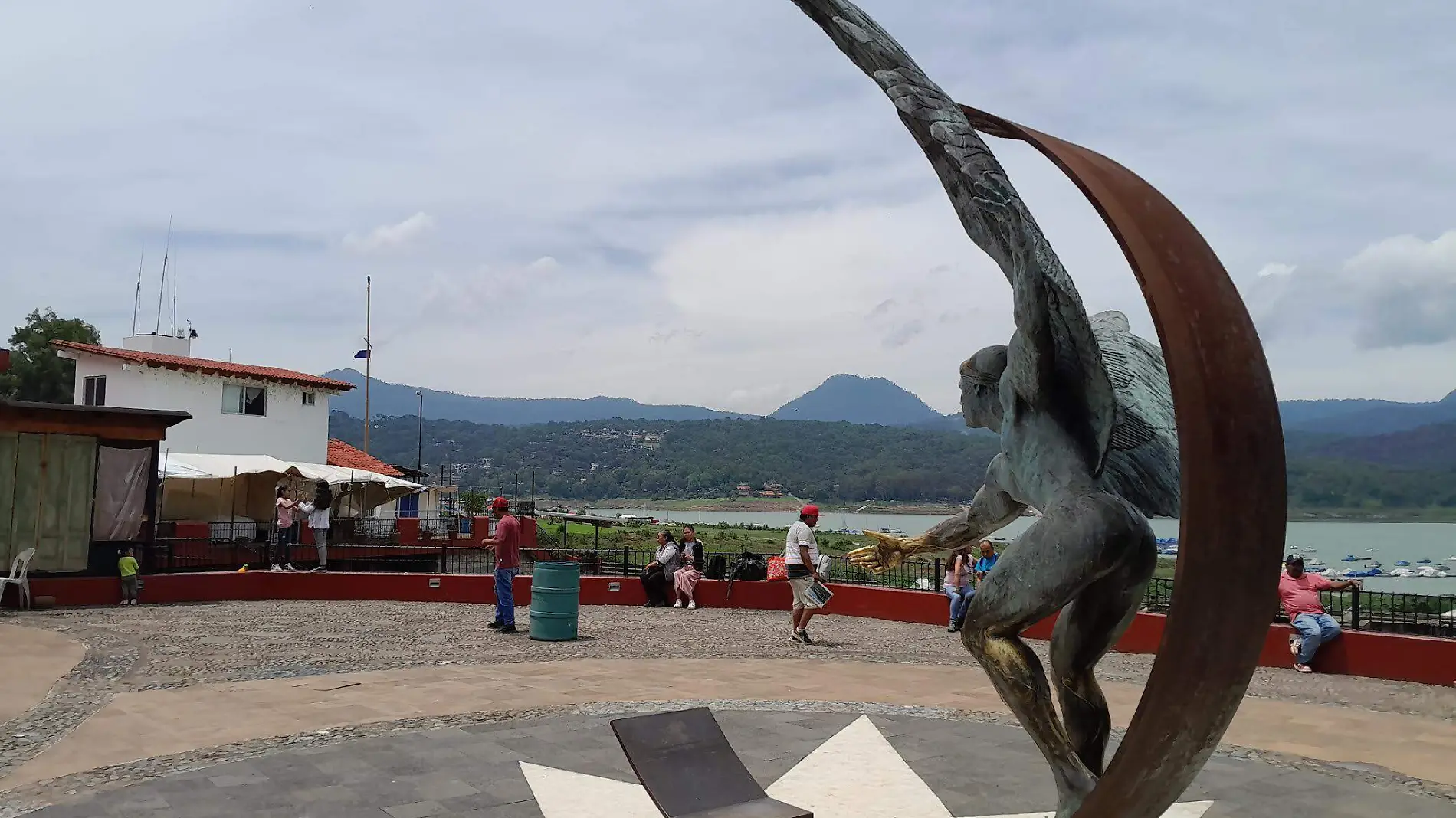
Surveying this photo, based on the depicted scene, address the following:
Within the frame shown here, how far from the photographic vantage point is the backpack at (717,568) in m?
17.6

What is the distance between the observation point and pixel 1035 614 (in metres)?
3.60

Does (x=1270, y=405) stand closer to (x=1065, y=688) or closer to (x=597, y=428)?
(x=1065, y=688)

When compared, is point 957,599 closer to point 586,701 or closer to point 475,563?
point 586,701

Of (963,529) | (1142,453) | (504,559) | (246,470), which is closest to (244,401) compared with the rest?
(246,470)

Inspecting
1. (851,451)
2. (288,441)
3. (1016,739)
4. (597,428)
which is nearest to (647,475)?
(851,451)

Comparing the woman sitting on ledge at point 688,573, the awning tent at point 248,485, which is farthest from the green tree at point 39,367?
the woman sitting on ledge at point 688,573

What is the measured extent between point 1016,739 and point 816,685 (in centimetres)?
264

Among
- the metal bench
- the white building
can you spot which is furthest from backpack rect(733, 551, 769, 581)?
the white building

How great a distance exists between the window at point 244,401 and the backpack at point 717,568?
23.2m

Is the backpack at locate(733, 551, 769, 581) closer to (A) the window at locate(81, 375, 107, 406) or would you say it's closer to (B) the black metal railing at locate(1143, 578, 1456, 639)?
(B) the black metal railing at locate(1143, 578, 1456, 639)

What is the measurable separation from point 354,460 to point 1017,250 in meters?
38.9

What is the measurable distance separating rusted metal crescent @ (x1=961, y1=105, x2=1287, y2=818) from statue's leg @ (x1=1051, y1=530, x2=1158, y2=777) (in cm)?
60

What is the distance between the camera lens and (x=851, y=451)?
122m

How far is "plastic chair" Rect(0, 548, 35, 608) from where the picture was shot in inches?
564
